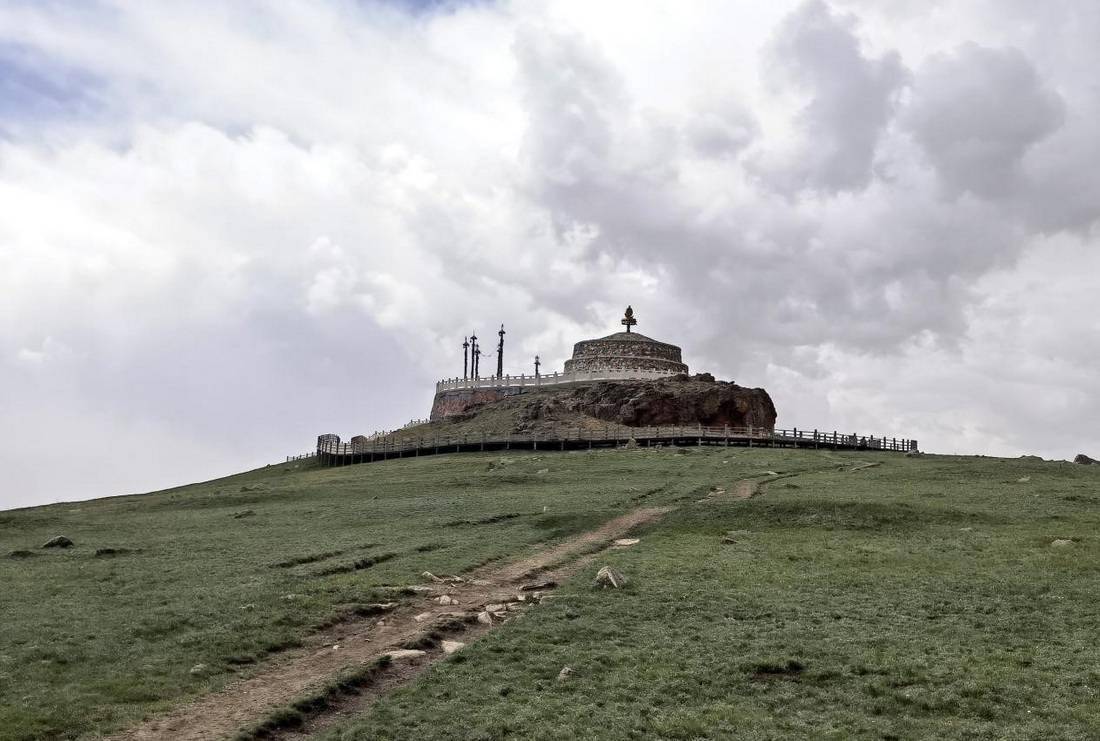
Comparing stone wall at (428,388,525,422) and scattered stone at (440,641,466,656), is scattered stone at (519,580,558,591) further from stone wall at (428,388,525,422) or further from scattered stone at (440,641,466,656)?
stone wall at (428,388,525,422)

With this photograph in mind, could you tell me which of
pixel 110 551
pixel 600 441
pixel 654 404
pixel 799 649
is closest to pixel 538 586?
pixel 799 649

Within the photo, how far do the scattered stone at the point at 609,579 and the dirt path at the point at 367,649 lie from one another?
1562 mm

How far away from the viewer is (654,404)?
8162cm

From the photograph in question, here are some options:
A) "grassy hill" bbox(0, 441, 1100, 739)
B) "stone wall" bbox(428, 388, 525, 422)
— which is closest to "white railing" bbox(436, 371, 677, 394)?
"stone wall" bbox(428, 388, 525, 422)

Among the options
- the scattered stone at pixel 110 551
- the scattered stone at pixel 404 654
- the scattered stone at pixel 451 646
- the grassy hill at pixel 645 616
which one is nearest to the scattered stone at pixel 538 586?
the grassy hill at pixel 645 616

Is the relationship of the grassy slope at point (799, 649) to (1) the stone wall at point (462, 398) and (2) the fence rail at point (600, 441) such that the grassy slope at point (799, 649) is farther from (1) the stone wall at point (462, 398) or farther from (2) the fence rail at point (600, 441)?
(1) the stone wall at point (462, 398)

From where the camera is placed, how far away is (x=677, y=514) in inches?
1462

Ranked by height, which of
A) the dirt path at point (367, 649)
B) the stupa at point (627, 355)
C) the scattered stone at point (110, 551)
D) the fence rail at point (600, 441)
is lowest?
the dirt path at point (367, 649)

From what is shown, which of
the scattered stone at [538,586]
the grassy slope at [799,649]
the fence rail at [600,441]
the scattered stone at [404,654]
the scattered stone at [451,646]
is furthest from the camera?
the fence rail at [600,441]

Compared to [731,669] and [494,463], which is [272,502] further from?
[731,669]

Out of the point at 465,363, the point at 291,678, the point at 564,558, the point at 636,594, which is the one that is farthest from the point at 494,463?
the point at 465,363

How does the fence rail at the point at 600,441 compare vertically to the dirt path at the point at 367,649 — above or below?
above

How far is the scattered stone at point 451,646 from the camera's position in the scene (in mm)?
18906

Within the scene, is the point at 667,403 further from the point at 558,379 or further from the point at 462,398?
the point at 462,398
